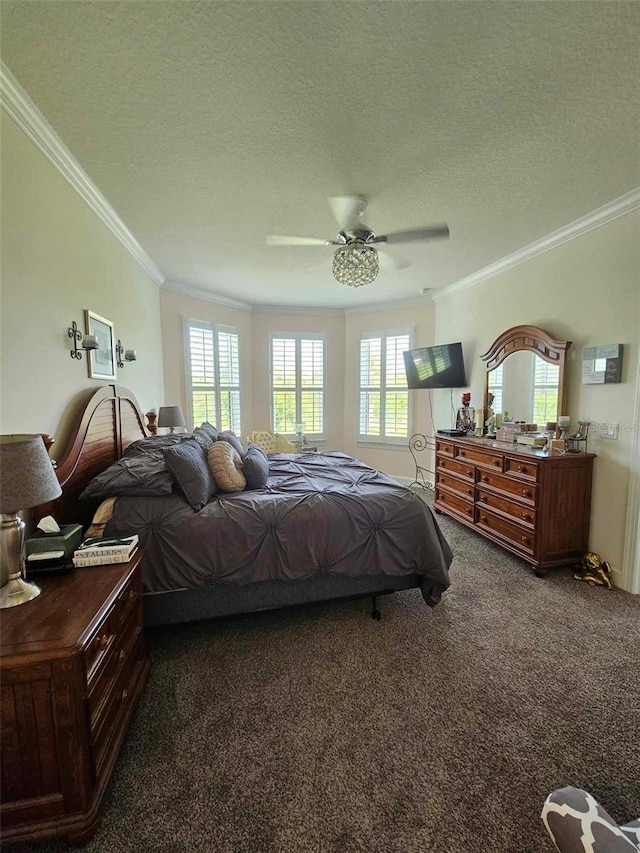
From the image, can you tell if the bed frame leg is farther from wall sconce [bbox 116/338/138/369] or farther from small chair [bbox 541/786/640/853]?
wall sconce [bbox 116/338/138/369]

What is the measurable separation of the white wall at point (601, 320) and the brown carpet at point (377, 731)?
33.1 inches

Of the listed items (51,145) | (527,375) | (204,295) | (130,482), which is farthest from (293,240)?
(204,295)

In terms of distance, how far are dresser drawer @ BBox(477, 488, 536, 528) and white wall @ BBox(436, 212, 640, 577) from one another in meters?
0.53

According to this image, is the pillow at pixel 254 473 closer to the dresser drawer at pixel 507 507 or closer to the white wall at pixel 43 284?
the white wall at pixel 43 284

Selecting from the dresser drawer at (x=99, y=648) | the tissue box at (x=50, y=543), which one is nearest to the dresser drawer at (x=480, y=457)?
the dresser drawer at (x=99, y=648)

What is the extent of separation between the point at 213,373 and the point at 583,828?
16.6 feet

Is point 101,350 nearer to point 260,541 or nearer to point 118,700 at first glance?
point 260,541

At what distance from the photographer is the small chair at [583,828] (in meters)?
0.78

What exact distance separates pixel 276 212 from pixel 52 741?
3131mm

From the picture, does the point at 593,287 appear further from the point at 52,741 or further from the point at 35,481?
the point at 52,741

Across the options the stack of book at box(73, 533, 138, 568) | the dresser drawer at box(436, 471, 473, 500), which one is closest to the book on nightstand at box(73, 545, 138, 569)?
the stack of book at box(73, 533, 138, 568)

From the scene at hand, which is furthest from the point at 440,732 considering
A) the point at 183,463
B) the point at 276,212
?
the point at 276,212

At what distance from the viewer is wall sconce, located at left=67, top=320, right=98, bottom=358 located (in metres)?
2.20

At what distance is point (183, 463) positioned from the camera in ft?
7.22
